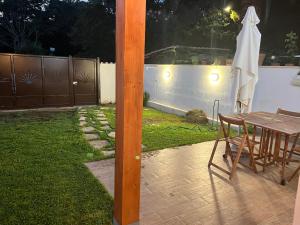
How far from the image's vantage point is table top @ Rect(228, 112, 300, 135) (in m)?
3.22

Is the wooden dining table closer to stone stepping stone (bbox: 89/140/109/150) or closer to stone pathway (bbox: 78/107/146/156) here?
stone pathway (bbox: 78/107/146/156)

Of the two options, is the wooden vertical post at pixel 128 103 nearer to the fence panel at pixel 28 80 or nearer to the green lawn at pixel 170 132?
the green lawn at pixel 170 132

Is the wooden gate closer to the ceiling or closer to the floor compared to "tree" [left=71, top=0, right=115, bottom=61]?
closer to the floor

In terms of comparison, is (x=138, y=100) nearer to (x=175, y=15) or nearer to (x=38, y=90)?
(x=38, y=90)

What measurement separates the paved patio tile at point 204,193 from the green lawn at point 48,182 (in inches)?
12.5

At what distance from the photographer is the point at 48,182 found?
10.8ft

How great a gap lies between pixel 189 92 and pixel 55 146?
473cm

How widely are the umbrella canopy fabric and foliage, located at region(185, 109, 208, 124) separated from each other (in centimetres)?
265

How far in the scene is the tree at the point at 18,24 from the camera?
17844 mm

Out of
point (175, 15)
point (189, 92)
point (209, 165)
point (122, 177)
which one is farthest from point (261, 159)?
point (175, 15)

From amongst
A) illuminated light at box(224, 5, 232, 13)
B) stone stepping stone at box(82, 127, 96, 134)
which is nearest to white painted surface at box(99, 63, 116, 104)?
stone stepping stone at box(82, 127, 96, 134)

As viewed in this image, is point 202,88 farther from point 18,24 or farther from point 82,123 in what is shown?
point 18,24

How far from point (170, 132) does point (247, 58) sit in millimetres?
2519

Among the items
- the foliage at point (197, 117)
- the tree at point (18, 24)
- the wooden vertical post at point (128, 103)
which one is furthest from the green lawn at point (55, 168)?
the tree at point (18, 24)
